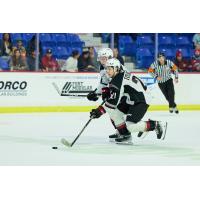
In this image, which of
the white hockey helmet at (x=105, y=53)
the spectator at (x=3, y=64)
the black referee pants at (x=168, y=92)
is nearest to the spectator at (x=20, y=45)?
the spectator at (x=3, y=64)

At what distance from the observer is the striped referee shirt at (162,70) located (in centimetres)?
563

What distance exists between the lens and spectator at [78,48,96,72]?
566 cm

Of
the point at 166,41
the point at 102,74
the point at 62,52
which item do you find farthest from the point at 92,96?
the point at 166,41

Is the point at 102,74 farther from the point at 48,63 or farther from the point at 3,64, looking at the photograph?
the point at 3,64

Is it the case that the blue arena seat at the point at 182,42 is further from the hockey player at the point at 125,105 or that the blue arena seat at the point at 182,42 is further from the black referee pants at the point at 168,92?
the hockey player at the point at 125,105

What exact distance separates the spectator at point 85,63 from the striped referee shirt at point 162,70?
550mm

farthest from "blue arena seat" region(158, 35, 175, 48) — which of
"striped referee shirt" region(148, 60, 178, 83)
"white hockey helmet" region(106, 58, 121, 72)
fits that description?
"white hockey helmet" region(106, 58, 121, 72)

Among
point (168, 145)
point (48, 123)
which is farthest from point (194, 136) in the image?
point (48, 123)

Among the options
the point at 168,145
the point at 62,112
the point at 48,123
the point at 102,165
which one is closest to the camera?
the point at 102,165

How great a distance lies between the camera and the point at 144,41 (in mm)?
5605

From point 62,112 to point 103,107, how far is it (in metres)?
0.95

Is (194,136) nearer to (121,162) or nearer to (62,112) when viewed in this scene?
(121,162)

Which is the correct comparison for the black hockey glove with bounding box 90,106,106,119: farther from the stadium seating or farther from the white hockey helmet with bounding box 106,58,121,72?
the stadium seating

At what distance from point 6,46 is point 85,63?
0.76m
